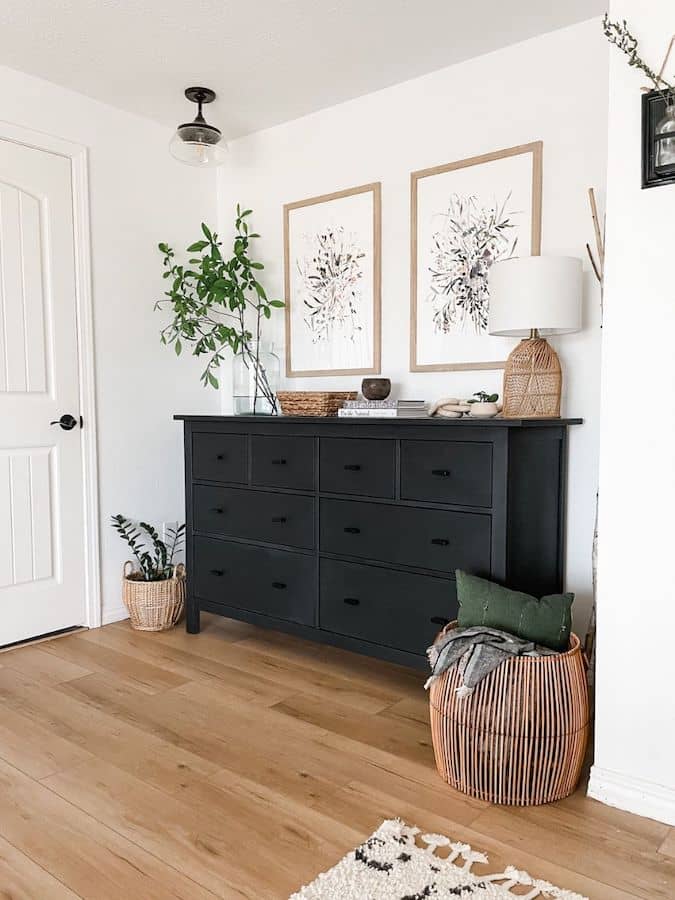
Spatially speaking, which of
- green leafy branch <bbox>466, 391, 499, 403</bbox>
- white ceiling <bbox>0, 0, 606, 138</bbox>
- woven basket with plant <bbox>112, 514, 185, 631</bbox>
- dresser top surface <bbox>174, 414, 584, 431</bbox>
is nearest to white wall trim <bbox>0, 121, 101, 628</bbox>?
woven basket with plant <bbox>112, 514, 185, 631</bbox>

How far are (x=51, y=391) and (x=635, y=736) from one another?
101 inches

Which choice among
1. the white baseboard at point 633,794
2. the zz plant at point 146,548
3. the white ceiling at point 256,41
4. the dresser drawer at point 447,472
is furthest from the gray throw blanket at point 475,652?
the white ceiling at point 256,41

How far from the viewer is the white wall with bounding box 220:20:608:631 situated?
2543mm

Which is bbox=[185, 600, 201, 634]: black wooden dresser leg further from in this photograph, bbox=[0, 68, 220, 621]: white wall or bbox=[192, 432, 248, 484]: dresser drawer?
bbox=[192, 432, 248, 484]: dresser drawer

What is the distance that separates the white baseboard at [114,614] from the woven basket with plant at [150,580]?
0.34 ft

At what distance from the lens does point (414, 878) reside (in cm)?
152

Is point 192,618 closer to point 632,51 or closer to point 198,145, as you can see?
point 198,145

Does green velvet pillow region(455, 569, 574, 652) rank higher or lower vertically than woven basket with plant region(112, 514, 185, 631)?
higher

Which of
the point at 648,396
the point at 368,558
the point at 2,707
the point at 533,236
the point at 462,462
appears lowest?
the point at 2,707

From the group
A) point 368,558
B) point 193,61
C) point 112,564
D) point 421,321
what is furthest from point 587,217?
point 112,564

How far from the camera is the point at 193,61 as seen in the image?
2805 mm

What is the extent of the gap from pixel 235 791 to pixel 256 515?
1204 mm

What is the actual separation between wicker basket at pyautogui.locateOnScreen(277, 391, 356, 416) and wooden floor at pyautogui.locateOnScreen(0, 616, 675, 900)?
100 cm

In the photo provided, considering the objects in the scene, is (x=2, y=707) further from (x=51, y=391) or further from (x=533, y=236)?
(x=533, y=236)
